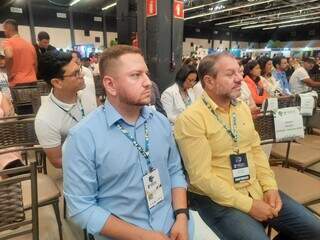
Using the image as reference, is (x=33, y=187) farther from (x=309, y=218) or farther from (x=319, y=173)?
(x=319, y=173)

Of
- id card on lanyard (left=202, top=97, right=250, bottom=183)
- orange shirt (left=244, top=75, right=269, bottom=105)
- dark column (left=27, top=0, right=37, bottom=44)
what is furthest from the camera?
dark column (left=27, top=0, right=37, bottom=44)

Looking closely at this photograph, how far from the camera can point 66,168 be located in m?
1.17

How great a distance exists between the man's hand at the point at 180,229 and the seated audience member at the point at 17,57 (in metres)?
3.57

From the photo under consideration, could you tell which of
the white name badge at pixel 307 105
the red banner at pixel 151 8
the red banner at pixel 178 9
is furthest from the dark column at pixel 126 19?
the white name badge at pixel 307 105

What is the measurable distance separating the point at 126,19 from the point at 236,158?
3.70 metres

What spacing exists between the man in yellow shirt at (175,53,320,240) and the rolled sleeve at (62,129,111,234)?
0.59 metres

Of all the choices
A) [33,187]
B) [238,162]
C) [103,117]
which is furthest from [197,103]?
[33,187]

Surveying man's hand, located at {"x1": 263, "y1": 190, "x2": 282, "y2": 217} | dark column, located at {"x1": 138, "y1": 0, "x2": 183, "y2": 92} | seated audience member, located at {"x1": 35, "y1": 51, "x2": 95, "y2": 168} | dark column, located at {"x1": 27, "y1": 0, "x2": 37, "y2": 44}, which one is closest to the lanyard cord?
man's hand, located at {"x1": 263, "y1": 190, "x2": 282, "y2": 217}

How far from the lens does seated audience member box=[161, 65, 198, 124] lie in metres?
3.26

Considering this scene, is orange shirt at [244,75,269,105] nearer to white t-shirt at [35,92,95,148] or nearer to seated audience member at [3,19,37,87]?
white t-shirt at [35,92,95,148]

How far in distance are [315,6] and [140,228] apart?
16.4 metres

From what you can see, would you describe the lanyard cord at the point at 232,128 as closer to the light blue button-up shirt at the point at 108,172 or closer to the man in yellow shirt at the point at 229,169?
the man in yellow shirt at the point at 229,169

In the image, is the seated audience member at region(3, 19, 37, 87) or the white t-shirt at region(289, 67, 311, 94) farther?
the white t-shirt at region(289, 67, 311, 94)

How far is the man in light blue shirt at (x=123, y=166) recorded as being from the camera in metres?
1.14
